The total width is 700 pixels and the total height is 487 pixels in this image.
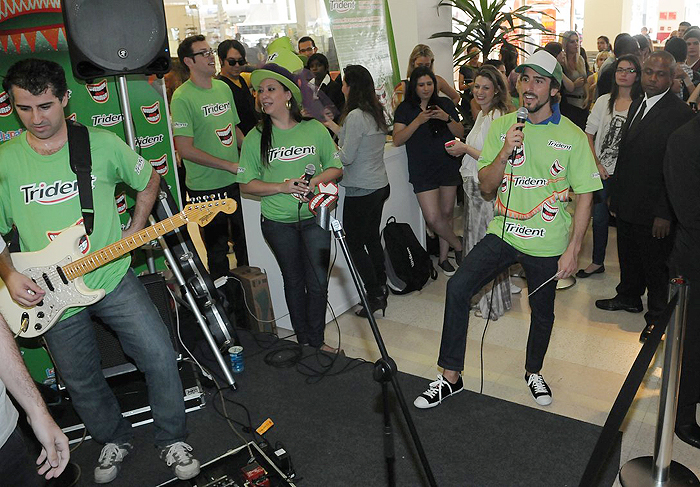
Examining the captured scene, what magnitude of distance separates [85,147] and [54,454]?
51.6 inches

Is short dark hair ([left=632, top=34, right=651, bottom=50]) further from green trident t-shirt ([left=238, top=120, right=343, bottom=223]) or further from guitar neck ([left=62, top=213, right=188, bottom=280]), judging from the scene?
guitar neck ([left=62, top=213, right=188, bottom=280])

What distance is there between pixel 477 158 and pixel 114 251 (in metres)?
2.31

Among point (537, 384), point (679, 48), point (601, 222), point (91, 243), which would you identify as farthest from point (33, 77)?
point (679, 48)

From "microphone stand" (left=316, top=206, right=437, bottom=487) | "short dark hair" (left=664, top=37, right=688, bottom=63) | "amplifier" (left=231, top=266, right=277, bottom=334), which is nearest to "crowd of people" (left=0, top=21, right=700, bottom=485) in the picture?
"microphone stand" (left=316, top=206, right=437, bottom=487)

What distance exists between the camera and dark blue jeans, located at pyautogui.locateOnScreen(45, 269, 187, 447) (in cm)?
262

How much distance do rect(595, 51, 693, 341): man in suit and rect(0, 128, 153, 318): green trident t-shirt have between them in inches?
113

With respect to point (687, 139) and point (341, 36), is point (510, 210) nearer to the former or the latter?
point (687, 139)

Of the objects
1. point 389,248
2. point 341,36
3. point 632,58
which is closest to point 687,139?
point 632,58

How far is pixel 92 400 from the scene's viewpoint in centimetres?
270

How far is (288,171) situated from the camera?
338 centimetres

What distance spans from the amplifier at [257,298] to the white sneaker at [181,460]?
4.28 feet

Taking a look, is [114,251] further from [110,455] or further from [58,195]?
[110,455]

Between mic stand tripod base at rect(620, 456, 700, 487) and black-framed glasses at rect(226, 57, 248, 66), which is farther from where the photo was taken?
black-framed glasses at rect(226, 57, 248, 66)

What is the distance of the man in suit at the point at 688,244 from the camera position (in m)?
2.66
